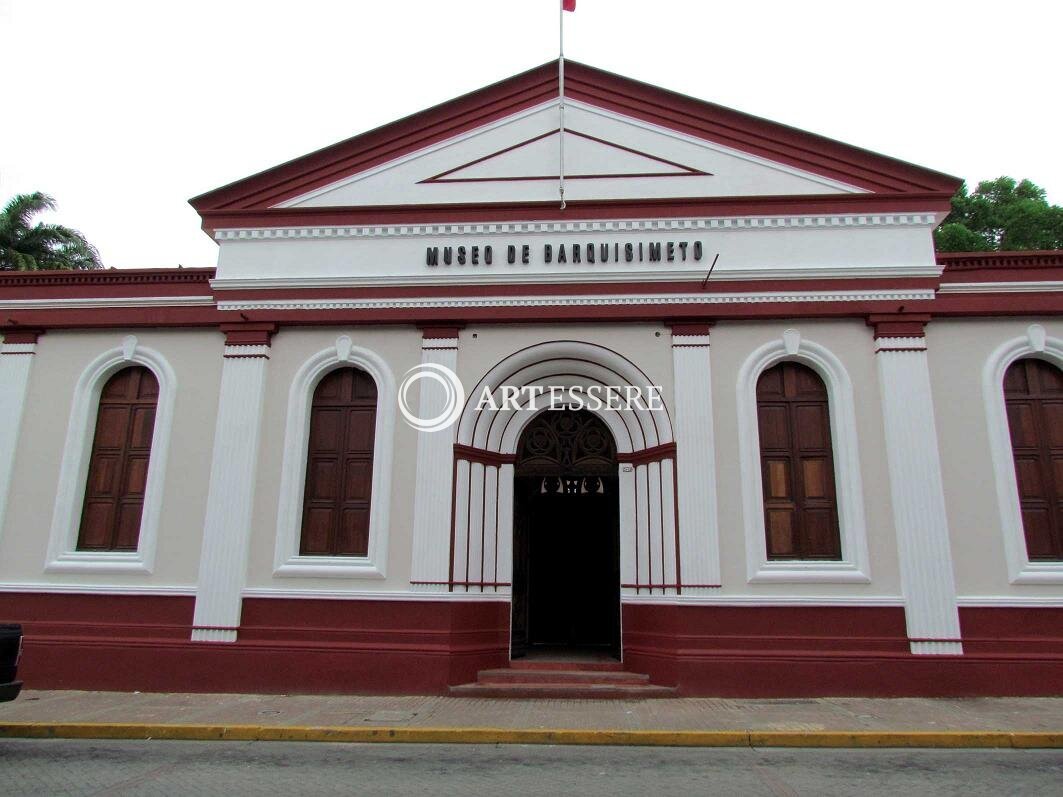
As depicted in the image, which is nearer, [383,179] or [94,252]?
[383,179]

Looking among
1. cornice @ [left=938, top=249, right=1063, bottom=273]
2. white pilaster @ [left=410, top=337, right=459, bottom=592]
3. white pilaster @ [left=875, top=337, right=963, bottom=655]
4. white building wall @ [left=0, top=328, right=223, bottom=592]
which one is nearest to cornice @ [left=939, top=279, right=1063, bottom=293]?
cornice @ [left=938, top=249, right=1063, bottom=273]

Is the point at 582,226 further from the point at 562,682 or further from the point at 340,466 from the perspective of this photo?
the point at 562,682

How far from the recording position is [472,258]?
1152cm

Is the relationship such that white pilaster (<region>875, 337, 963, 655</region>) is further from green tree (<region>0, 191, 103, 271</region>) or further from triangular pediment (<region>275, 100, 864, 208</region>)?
green tree (<region>0, 191, 103, 271</region>)

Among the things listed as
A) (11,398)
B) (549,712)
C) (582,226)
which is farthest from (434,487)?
(11,398)

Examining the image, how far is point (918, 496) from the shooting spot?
1029cm

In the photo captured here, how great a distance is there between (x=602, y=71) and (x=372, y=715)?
9695 mm

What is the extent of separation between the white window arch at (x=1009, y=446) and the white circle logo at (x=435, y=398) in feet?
24.0

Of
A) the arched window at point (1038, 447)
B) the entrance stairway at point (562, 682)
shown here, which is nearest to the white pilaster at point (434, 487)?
the entrance stairway at point (562, 682)

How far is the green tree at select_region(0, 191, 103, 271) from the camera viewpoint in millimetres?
24656

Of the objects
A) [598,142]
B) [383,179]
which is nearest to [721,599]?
[598,142]

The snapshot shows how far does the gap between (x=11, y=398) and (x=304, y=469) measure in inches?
187

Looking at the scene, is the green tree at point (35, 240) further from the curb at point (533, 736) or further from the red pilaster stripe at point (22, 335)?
the curb at point (533, 736)

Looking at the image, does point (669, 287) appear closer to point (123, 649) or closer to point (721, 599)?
point (721, 599)
